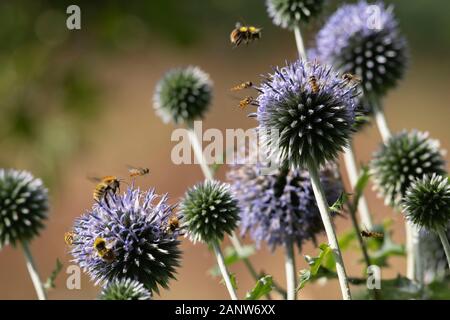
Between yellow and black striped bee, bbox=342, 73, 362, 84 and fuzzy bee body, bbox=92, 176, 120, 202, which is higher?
yellow and black striped bee, bbox=342, 73, 362, 84

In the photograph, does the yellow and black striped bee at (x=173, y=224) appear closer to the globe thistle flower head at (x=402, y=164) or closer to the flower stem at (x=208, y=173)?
the flower stem at (x=208, y=173)

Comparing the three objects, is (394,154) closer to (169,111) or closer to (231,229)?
(231,229)

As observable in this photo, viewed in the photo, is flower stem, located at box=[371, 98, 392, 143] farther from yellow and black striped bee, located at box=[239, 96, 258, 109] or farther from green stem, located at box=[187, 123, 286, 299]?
yellow and black striped bee, located at box=[239, 96, 258, 109]

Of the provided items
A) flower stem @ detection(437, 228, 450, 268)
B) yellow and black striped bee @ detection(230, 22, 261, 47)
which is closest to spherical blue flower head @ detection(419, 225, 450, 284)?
flower stem @ detection(437, 228, 450, 268)

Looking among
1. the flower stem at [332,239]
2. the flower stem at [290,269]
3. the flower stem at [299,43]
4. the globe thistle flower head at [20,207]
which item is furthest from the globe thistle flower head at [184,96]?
the flower stem at [332,239]

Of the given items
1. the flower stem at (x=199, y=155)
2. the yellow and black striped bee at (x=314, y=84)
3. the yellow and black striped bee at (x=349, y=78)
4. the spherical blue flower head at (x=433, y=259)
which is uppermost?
the yellow and black striped bee at (x=349, y=78)
